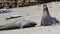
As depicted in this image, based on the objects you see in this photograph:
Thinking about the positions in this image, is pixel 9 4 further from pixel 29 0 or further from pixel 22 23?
pixel 22 23

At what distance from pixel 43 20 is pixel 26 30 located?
0.36 meters

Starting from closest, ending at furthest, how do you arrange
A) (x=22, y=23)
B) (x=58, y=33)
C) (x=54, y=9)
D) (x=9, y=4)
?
1. (x=58, y=33)
2. (x=22, y=23)
3. (x=54, y=9)
4. (x=9, y=4)

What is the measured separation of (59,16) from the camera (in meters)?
3.03

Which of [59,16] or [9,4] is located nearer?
[59,16]

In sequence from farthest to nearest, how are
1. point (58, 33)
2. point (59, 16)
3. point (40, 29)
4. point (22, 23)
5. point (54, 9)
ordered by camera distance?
point (54, 9)
point (59, 16)
point (22, 23)
point (40, 29)
point (58, 33)

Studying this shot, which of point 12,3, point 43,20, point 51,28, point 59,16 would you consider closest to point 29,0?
point 12,3

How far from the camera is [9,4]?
4.42m

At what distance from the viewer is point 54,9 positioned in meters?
Result: 3.62

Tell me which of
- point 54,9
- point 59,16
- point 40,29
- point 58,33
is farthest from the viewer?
point 54,9

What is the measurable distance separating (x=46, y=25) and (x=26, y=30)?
0.30 meters

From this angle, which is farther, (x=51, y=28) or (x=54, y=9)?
(x=54, y=9)

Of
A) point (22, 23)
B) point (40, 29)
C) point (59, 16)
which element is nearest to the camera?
point (40, 29)

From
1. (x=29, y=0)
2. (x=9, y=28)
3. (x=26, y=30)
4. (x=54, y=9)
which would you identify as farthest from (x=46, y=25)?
(x=29, y=0)

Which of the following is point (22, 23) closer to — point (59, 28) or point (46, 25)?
point (46, 25)
